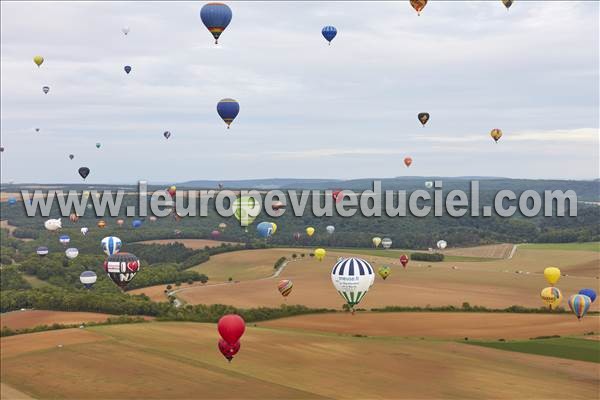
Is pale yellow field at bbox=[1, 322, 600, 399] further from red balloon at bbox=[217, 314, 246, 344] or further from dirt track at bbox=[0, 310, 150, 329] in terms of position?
dirt track at bbox=[0, 310, 150, 329]

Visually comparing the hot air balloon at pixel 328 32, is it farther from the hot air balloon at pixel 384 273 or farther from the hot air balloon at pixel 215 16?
the hot air balloon at pixel 384 273

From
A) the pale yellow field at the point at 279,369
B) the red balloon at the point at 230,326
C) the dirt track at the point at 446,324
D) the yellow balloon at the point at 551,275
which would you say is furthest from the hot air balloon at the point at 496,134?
the red balloon at the point at 230,326

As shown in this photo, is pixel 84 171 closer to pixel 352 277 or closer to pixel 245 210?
pixel 245 210

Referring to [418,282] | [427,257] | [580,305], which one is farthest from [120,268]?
[427,257]

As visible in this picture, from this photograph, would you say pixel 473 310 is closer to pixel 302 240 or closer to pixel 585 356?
pixel 585 356

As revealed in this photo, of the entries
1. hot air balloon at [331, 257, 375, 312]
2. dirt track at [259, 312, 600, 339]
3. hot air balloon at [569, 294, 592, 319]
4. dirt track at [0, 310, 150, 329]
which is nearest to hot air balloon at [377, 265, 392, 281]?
dirt track at [259, 312, 600, 339]
